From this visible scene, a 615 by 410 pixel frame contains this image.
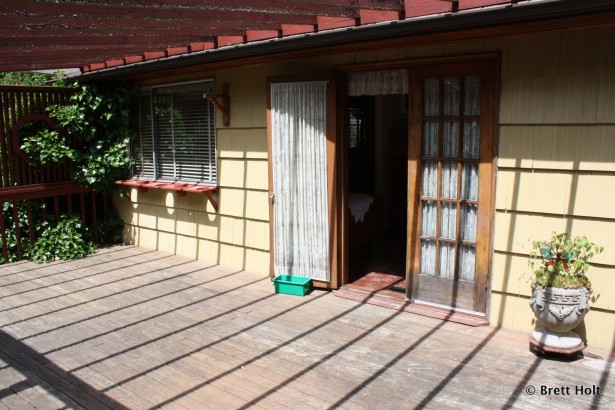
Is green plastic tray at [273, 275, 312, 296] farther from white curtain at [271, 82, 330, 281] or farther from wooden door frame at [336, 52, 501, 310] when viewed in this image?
wooden door frame at [336, 52, 501, 310]

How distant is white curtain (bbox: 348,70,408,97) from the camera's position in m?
4.39

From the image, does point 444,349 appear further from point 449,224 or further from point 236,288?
point 236,288

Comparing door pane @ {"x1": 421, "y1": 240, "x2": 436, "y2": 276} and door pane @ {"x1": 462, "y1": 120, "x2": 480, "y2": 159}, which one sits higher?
door pane @ {"x1": 462, "y1": 120, "x2": 480, "y2": 159}

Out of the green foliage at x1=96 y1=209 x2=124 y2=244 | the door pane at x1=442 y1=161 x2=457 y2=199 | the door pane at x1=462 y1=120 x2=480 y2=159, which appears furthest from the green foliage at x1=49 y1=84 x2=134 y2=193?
the door pane at x1=462 y1=120 x2=480 y2=159

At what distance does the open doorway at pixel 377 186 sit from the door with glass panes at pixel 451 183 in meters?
1.04

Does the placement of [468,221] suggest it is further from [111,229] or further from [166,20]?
[111,229]

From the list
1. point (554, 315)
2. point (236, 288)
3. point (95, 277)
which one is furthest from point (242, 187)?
point (554, 315)

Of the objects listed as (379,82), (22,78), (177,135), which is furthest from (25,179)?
(379,82)

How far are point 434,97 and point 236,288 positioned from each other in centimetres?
269

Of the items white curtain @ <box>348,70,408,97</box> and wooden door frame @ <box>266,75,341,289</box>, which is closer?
white curtain @ <box>348,70,408,97</box>

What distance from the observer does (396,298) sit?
464 centimetres

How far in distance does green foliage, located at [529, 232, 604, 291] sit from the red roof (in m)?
1.63

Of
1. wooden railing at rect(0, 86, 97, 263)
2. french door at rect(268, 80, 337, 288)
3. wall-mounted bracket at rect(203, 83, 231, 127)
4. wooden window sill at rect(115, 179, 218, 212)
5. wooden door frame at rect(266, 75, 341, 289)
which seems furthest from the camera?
wooden railing at rect(0, 86, 97, 263)

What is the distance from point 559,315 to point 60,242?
5.88m
